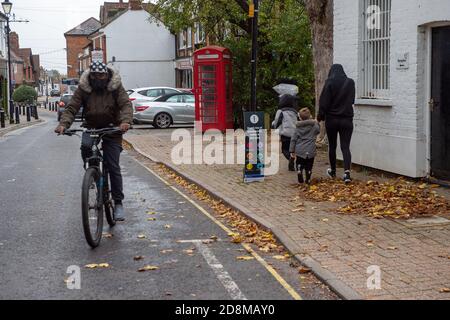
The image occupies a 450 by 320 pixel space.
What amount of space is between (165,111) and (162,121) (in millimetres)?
487

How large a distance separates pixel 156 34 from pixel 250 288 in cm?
5607

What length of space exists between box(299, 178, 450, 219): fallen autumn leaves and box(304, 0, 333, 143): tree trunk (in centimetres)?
530

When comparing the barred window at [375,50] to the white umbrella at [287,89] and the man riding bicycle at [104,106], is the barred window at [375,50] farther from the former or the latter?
the man riding bicycle at [104,106]

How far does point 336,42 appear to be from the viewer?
1417cm

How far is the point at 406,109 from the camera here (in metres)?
11.5

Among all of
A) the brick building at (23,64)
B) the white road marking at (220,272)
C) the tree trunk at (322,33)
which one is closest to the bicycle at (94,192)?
the white road marking at (220,272)

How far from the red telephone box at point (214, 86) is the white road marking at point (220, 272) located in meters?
16.1

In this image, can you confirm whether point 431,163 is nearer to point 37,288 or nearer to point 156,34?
point 37,288

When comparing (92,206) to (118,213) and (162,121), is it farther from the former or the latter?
(162,121)

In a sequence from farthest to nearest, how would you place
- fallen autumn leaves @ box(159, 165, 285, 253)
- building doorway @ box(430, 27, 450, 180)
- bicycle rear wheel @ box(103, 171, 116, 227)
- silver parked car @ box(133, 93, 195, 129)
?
1. silver parked car @ box(133, 93, 195, 129)
2. building doorway @ box(430, 27, 450, 180)
3. bicycle rear wheel @ box(103, 171, 116, 227)
4. fallen autumn leaves @ box(159, 165, 285, 253)

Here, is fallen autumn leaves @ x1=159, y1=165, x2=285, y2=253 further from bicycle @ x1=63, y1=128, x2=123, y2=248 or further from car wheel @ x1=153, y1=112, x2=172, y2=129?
car wheel @ x1=153, y1=112, x2=172, y2=129

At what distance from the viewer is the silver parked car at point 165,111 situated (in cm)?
2909

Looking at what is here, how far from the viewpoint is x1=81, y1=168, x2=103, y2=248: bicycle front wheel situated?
7074 millimetres

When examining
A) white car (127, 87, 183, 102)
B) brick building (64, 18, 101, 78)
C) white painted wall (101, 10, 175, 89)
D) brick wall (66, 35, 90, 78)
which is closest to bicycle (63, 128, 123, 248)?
white car (127, 87, 183, 102)
